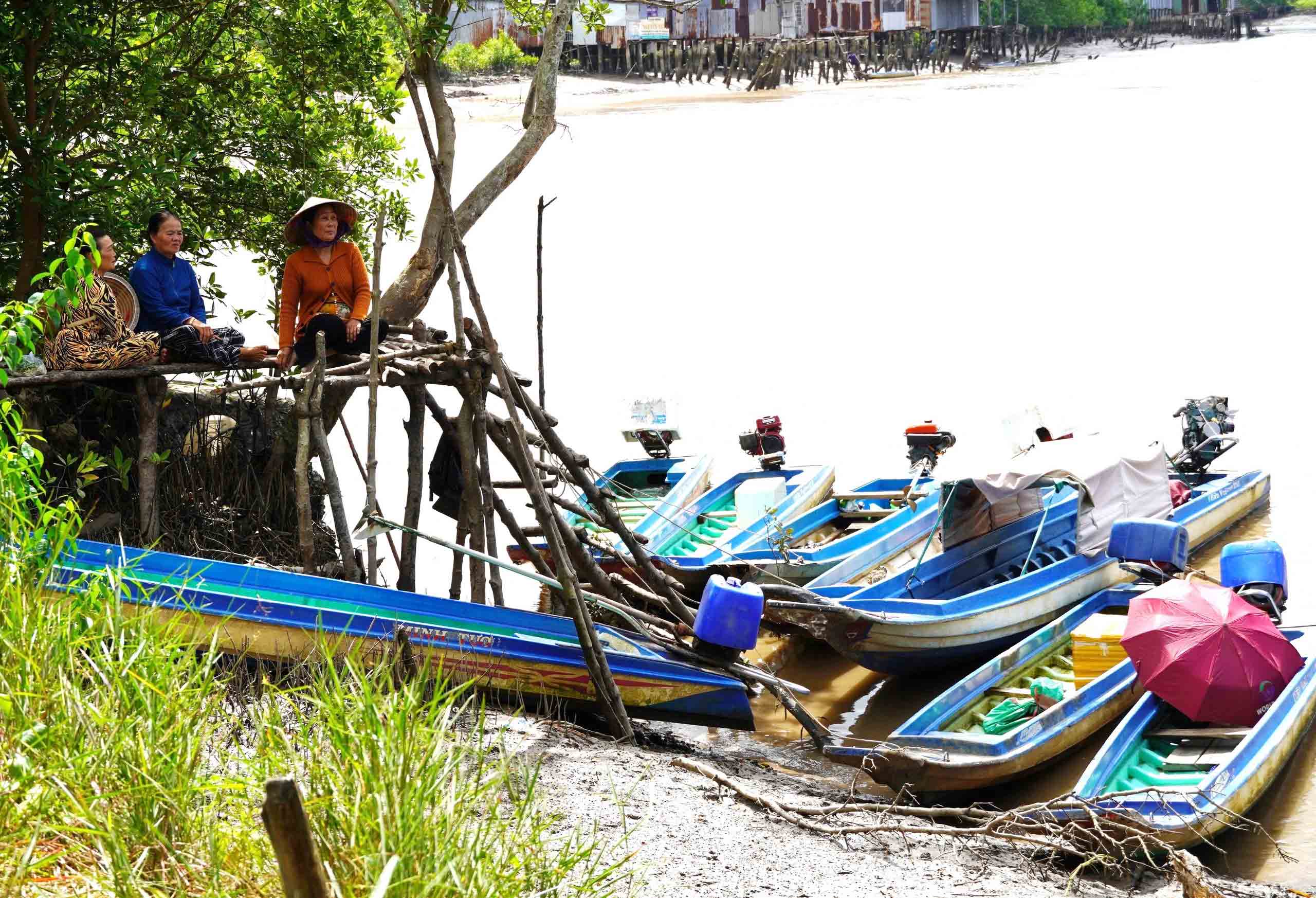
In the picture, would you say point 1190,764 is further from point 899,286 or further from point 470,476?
point 899,286

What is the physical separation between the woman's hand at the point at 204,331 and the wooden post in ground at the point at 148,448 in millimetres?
425

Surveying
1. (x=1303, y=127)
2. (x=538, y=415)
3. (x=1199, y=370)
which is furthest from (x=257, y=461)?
(x=1303, y=127)

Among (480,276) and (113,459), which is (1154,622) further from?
(480,276)

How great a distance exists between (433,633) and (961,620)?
405 centimetres

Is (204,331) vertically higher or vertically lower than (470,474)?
higher

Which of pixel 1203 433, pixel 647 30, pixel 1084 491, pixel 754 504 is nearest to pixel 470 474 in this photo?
pixel 754 504

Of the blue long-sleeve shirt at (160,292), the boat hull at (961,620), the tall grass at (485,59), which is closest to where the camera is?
the blue long-sleeve shirt at (160,292)

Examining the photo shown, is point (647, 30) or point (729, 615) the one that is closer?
point (729, 615)

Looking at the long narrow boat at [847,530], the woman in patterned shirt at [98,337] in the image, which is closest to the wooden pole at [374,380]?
the woman in patterned shirt at [98,337]

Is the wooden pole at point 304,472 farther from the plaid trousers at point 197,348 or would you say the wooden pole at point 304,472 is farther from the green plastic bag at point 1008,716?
the green plastic bag at point 1008,716

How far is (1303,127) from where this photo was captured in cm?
3838

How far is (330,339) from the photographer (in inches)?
330

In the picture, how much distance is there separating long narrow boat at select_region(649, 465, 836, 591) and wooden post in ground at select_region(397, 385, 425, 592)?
1946 mm

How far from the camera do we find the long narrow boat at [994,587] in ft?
30.9
